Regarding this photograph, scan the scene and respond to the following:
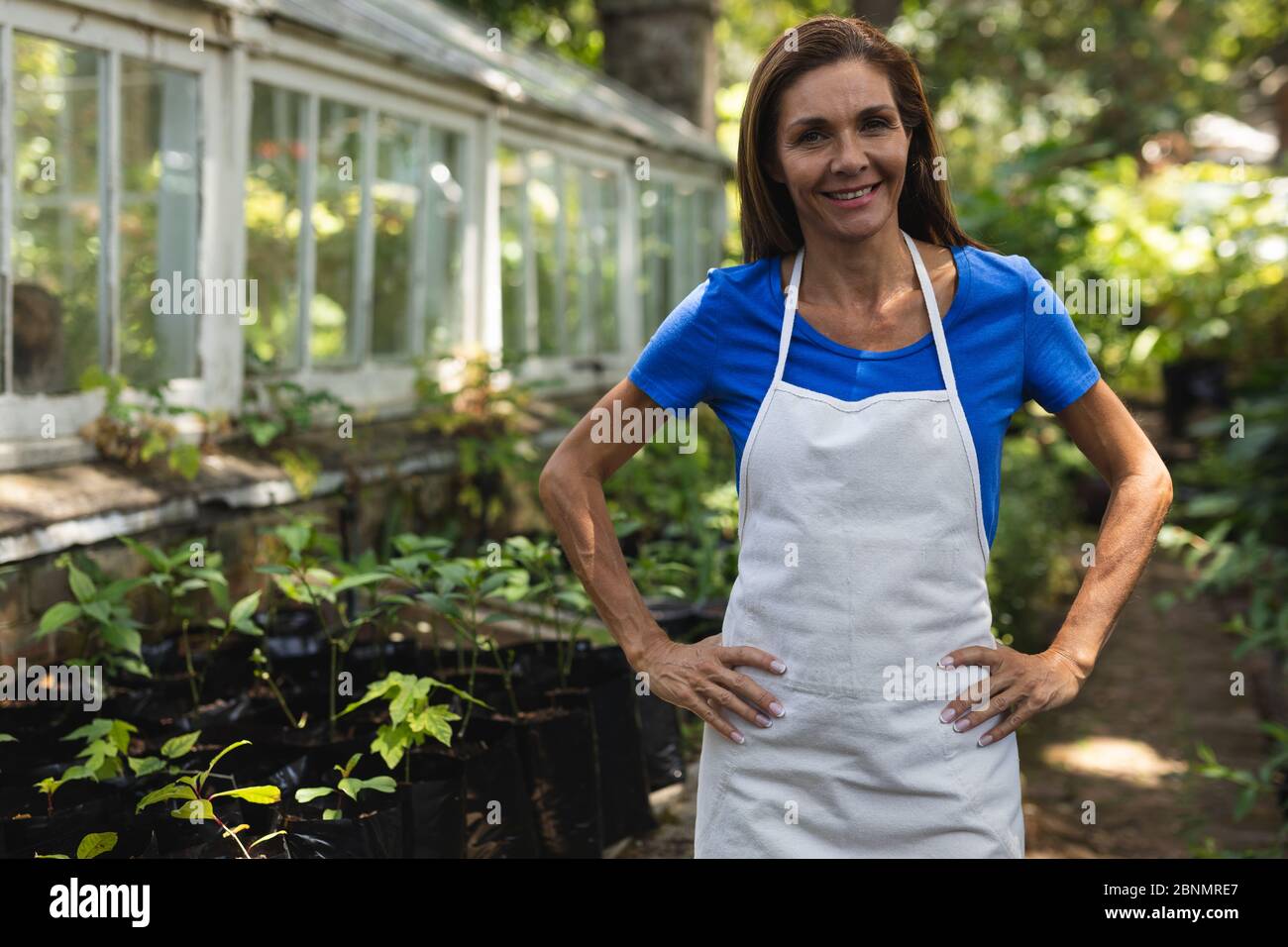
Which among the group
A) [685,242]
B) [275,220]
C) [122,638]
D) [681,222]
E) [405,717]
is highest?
[681,222]

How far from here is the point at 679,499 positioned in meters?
5.78

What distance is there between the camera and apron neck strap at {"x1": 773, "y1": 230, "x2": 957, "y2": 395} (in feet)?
6.22

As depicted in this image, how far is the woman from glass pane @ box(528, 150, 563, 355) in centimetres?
576

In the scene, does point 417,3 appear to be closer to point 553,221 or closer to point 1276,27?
point 553,221

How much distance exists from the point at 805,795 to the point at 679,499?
3852mm

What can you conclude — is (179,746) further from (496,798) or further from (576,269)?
(576,269)

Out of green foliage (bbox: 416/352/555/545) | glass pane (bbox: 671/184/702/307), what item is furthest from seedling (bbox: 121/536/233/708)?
glass pane (bbox: 671/184/702/307)

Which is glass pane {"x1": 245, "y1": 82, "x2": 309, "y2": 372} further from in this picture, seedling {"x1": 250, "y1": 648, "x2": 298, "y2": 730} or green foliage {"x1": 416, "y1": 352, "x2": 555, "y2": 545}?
seedling {"x1": 250, "y1": 648, "x2": 298, "y2": 730}

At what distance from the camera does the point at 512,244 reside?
7477 mm

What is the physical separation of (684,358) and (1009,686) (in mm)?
641

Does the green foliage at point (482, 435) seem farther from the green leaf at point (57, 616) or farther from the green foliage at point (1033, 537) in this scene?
the green leaf at point (57, 616)

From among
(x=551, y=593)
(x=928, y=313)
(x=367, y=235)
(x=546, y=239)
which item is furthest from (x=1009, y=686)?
(x=546, y=239)

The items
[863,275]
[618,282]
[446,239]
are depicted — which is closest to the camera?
[863,275]
